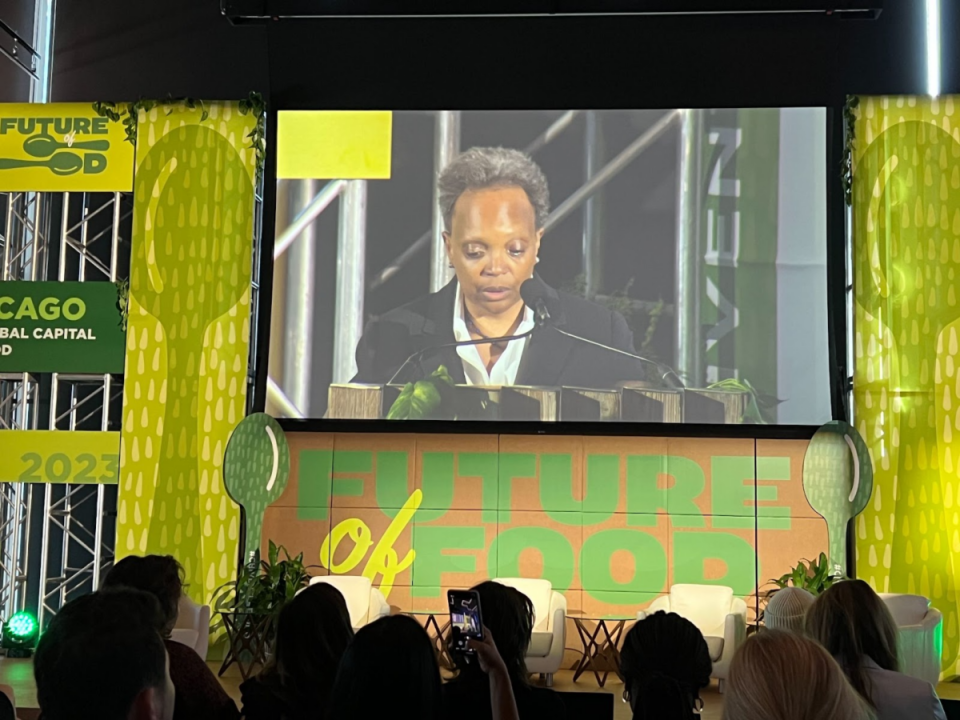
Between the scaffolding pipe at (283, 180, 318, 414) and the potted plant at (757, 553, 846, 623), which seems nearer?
the potted plant at (757, 553, 846, 623)

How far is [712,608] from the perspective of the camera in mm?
7363

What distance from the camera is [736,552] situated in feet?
25.9

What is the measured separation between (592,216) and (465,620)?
589 centimetres

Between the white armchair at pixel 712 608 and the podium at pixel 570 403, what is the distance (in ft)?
3.86

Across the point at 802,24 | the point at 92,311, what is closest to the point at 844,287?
the point at 802,24

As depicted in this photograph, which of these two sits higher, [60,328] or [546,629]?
[60,328]

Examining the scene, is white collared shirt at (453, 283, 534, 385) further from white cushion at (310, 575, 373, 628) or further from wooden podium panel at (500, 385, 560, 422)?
white cushion at (310, 575, 373, 628)

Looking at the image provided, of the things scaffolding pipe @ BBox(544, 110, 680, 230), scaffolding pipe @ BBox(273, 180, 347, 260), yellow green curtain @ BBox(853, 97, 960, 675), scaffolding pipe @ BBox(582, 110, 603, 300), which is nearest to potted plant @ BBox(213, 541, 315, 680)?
scaffolding pipe @ BBox(273, 180, 347, 260)

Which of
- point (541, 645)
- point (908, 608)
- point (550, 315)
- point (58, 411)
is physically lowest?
point (541, 645)

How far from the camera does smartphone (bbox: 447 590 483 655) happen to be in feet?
7.85

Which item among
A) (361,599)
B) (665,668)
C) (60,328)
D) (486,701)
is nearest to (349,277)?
(60,328)

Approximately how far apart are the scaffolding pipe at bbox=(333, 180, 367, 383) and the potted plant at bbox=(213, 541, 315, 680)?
4.56 feet

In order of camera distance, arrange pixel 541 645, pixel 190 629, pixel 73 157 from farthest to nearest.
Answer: pixel 73 157 → pixel 541 645 → pixel 190 629

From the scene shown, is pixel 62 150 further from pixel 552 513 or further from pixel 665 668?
pixel 665 668
